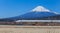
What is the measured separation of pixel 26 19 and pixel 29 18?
1.05 feet

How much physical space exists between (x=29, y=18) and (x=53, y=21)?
224 cm

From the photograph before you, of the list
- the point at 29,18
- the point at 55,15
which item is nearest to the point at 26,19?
the point at 29,18

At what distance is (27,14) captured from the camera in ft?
47.3

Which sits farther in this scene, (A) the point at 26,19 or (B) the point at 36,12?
(B) the point at 36,12

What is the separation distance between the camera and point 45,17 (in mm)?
14453

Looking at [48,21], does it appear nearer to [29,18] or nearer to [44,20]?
[44,20]

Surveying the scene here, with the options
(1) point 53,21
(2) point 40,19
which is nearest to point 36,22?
(2) point 40,19

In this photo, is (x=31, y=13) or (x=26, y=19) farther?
(x=31, y=13)

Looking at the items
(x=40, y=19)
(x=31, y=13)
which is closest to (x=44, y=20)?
(x=40, y=19)

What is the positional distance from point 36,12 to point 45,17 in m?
1.06

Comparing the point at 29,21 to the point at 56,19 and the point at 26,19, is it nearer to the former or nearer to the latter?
the point at 26,19

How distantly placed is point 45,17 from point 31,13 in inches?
52.8

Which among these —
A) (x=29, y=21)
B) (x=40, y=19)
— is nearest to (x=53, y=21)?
(x=40, y=19)

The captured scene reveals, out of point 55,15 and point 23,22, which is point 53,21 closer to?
point 55,15
